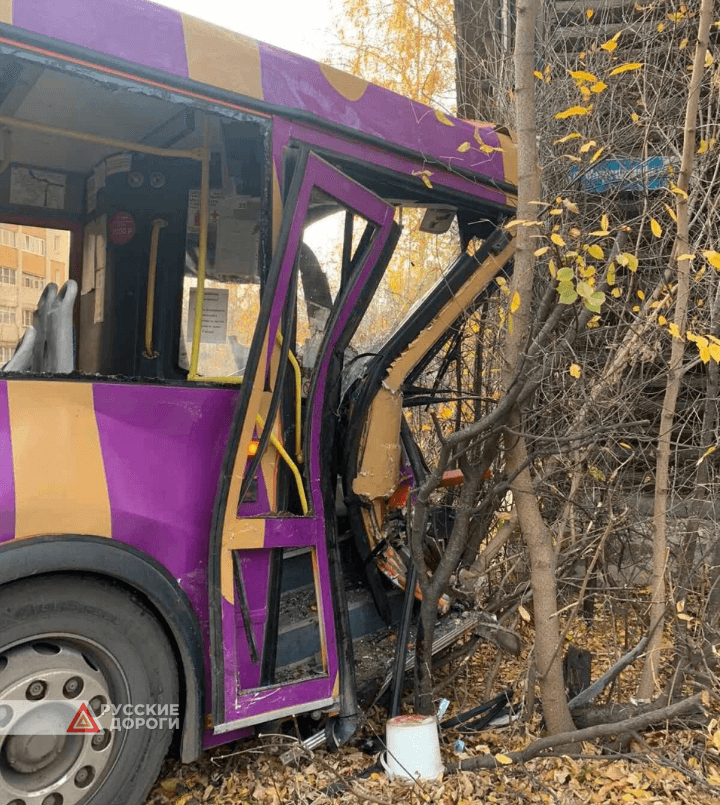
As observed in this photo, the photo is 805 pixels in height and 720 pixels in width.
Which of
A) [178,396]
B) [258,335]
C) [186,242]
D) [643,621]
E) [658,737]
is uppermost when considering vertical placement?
[186,242]

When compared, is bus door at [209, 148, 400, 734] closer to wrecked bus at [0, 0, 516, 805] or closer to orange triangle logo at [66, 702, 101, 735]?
wrecked bus at [0, 0, 516, 805]

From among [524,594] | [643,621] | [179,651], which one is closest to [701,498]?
[643,621]

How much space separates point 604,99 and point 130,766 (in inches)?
178

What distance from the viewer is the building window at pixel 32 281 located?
11.7 feet

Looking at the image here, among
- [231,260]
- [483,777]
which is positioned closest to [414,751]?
[483,777]

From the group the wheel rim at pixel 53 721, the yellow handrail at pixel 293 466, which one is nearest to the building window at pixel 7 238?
the yellow handrail at pixel 293 466

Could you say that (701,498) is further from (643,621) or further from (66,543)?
(66,543)

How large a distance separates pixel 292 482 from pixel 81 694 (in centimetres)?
113

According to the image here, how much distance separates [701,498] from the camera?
14.7 feet

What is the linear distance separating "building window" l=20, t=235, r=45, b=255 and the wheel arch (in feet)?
5.27

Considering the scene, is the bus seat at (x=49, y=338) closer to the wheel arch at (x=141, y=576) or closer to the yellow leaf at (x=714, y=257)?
the wheel arch at (x=141, y=576)

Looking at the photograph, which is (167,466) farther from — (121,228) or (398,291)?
(398,291)

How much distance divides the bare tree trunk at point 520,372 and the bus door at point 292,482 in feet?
1.93

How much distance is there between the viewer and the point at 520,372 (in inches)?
133
